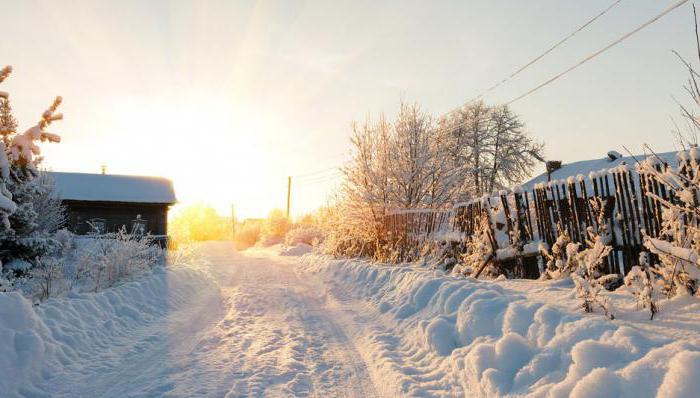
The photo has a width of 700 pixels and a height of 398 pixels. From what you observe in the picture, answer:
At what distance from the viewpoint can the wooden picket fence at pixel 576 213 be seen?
5.98 meters

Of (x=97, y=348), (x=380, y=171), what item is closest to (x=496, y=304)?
(x=97, y=348)

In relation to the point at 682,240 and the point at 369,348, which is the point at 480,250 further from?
the point at 682,240

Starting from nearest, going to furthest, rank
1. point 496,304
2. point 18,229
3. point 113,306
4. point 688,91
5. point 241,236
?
point 688,91
point 496,304
point 113,306
point 18,229
point 241,236

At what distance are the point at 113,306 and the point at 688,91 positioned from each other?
8819mm

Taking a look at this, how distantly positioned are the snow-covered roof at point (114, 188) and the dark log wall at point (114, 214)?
423 mm

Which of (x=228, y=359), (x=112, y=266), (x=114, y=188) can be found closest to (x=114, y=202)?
(x=114, y=188)

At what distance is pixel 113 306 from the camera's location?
25.8 feet

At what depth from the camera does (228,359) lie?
538 cm

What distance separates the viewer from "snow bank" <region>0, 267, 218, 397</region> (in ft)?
15.0

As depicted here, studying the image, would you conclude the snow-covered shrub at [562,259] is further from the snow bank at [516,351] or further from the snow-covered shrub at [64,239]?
the snow-covered shrub at [64,239]

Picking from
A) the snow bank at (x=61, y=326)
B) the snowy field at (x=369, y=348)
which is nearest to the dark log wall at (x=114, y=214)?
the snow bank at (x=61, y=326)

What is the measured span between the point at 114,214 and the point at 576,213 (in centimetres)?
3042

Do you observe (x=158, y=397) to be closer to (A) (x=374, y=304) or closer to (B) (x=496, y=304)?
(B) (x=496, y=304)

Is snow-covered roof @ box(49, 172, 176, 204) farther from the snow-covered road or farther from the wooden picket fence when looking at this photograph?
the wooden picket fence
